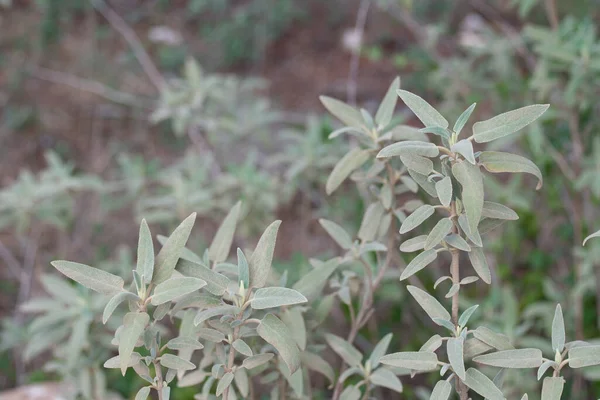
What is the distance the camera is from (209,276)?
116 cm

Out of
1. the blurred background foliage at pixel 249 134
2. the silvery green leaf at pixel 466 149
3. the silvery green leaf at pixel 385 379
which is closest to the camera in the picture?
the silvery green leaf at pixel 466 149

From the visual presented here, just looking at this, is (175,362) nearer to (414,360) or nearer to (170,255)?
(170,255)

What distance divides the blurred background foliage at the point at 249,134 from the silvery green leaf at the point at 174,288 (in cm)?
78

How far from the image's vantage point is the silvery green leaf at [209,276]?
1.15m

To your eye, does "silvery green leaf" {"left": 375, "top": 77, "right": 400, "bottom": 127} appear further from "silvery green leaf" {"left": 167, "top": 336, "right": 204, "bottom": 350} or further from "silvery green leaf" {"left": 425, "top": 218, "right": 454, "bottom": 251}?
"silvery green leaf" {"left": 167, "top": 336, "right": 204, "bottom": 350}

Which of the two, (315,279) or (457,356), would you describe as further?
(315,279)

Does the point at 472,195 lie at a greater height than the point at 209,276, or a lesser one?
lesser

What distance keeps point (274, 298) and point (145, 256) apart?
215mm

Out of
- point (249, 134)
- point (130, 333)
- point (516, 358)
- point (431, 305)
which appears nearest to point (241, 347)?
point (130, 333)

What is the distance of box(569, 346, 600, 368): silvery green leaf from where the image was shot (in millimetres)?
1084

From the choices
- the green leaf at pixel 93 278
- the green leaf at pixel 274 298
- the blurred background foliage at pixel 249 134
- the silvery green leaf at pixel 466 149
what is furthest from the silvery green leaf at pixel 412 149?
the blurred background foliage at pixel 249 134

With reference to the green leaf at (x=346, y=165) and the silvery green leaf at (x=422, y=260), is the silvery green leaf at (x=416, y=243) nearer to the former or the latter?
the silvery green leaf at (x=422, y=260)

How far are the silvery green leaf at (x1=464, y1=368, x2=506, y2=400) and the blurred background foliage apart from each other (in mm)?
804

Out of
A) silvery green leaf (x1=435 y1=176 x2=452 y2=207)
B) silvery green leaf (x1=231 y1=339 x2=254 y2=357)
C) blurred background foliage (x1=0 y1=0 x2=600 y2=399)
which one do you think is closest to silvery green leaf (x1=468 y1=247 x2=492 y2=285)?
silvery green leaf (x1=435 y1=176 x2=452 y2=207)
